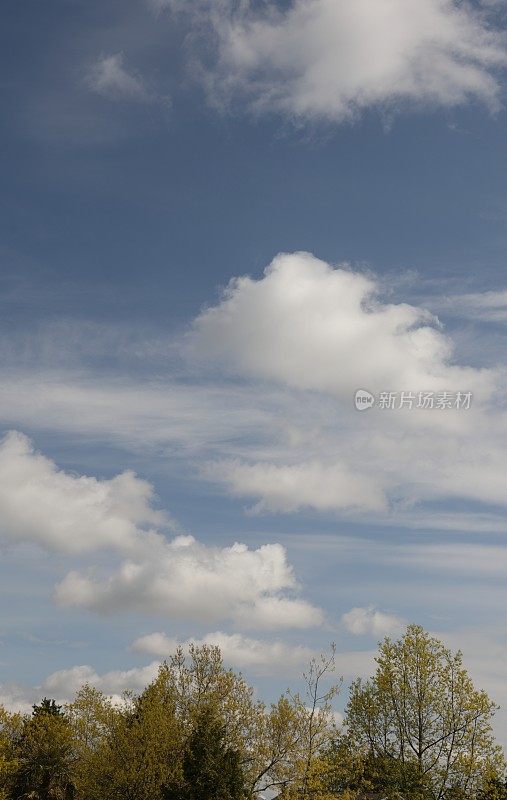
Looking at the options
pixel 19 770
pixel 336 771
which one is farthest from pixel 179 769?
pixel 19 770

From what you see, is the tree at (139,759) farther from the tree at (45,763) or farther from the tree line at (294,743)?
the tree at (45,763)

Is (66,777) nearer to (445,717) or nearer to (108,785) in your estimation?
(108,785)

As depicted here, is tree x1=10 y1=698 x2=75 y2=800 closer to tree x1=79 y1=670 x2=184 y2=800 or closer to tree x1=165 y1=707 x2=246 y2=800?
tree x1=79 y1=670 x2=184 y2=800

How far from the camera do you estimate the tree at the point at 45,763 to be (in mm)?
74250

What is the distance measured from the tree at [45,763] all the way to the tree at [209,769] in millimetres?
31687

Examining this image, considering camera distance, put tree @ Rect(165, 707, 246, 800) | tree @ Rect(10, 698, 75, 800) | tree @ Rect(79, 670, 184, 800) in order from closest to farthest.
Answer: tree @ Rect(165, 707, 246, 800) < tree @ Rect(79, 670, 184, 800) < tree @ Rect(10, 698, 75, 800)

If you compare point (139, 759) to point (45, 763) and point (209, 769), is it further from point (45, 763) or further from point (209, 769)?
point (45, 763)

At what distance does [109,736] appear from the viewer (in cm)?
5709

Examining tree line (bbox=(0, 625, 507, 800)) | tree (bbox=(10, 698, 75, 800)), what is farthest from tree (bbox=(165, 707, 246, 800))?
tree (bbox=(10, 698, 75, 800))

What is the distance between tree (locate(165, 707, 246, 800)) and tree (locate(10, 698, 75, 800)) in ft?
104

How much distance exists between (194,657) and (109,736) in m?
8.32

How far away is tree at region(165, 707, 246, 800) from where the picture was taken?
151 ft

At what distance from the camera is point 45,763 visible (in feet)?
248

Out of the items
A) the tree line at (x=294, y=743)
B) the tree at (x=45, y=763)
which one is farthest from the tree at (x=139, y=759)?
the tree at (x=45, y=763)
